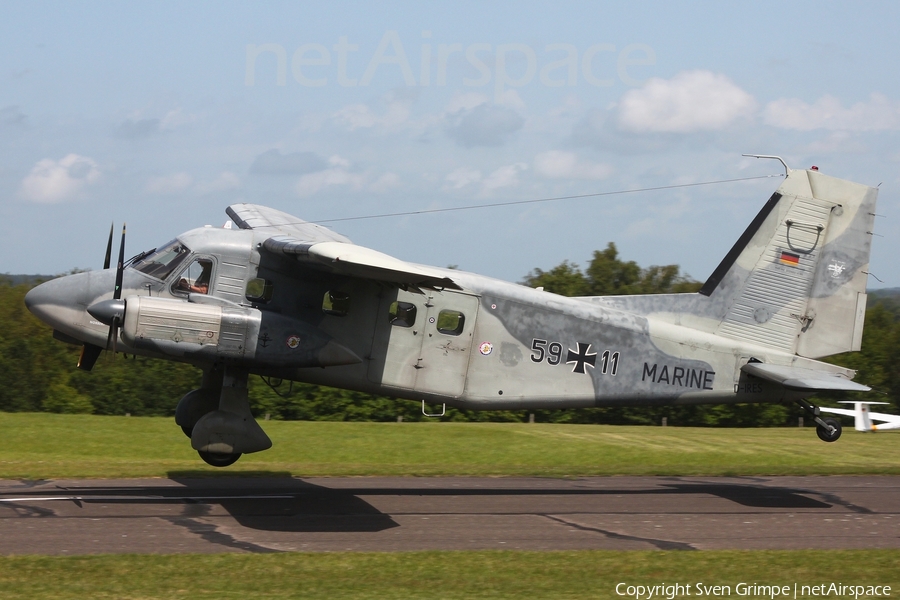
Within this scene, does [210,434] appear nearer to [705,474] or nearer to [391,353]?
[391,353]

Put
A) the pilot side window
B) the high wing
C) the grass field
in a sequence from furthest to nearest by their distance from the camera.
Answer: the pilot side window < the high wing < the grass field

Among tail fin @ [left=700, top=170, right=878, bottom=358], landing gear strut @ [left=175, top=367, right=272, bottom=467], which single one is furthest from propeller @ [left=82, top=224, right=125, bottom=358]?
tail fin @ [left=700, top=170, right=878, bottom=358]

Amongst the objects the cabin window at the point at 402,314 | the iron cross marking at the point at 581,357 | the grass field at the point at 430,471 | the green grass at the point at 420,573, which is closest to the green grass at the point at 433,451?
the grass field at the point at 430,471

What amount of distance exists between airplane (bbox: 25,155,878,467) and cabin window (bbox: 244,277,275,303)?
0.07 ft

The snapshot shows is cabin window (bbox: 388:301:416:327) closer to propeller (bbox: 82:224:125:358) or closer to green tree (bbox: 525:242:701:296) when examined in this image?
propeller (bbox: 82:224:125:358)

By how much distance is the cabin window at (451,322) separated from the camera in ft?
50.2

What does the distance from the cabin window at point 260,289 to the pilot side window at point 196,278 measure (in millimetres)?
666

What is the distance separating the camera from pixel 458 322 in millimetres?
15414

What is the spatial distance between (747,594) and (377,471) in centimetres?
992

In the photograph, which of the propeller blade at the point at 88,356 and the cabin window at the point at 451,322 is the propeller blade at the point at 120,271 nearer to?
the propeller blade at the point at 88,356

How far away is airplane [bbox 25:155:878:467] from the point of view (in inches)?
546

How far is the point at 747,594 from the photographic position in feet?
34.7

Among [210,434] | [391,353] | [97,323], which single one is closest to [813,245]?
[391,353]

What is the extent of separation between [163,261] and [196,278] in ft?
2.08
